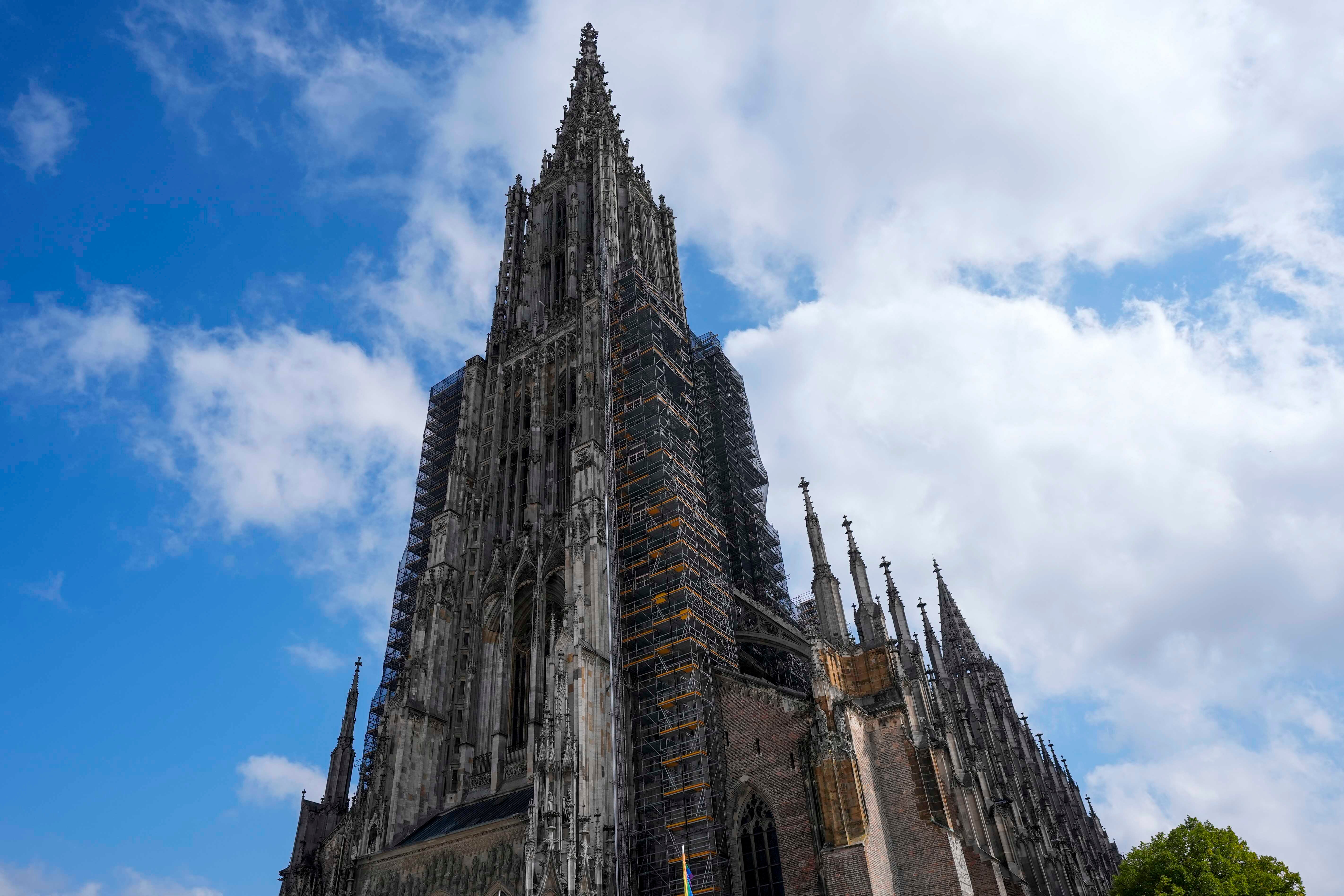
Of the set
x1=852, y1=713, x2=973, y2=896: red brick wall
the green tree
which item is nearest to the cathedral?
x1=852, y1=713, x2=973, y2=896: red brick wall

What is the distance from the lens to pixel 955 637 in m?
72.7

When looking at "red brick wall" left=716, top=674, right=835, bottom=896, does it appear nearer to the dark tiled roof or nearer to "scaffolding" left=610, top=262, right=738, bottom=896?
"scaffolding" left=610, top=262, right=738, bottom=896

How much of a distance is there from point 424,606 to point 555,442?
9.23 meters

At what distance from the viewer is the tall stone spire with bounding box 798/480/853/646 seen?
33250 millimetres

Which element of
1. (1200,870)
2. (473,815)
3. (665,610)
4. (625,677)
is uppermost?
(665,610)

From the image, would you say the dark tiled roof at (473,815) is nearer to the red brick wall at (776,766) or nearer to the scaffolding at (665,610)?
the scaffolding at (665,610)

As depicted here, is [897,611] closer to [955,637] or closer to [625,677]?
[625,677]

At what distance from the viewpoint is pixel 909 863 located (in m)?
27.2

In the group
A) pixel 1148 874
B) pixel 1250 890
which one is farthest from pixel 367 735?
pixel 1250 890

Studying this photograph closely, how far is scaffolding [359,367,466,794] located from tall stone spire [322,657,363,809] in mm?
1412

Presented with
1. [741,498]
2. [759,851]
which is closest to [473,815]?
[759,851]

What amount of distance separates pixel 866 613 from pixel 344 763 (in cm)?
2432

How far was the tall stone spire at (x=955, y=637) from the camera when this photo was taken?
7088 centimetres

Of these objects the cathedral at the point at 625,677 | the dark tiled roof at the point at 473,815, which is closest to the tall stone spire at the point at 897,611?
the cathedral at the point at 625,677
